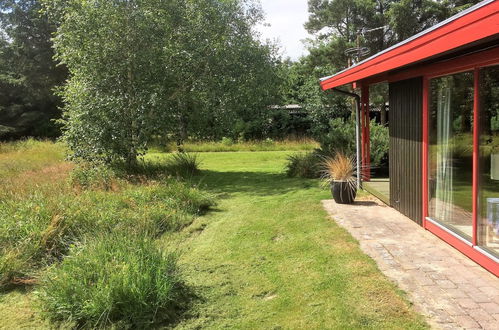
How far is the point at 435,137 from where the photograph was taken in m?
5.40

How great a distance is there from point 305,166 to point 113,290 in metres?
8.43

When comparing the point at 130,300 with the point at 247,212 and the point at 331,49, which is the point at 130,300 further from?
the point at 331,49

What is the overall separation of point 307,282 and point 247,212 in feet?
11.2

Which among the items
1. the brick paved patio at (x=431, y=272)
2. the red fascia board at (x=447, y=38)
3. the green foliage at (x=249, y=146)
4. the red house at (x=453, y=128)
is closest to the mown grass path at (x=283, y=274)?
the brick paved patio at (x=431, y=272)

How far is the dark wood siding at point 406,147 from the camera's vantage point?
19.5ft

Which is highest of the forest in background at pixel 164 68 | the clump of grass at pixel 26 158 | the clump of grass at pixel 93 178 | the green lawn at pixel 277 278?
the forest in background at pixel 164 68

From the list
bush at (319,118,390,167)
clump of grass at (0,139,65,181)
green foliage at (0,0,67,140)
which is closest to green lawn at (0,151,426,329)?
bush at (319,118,390,167)

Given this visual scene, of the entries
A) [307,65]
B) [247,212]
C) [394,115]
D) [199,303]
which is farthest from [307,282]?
[307,65]

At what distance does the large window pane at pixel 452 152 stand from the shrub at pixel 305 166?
560 cm

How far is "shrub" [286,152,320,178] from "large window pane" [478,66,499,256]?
6.76 metres

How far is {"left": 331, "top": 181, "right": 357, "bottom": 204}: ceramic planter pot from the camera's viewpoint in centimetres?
744

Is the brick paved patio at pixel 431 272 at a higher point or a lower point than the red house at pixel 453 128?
lower

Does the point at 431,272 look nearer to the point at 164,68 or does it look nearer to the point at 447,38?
the point at 447,38

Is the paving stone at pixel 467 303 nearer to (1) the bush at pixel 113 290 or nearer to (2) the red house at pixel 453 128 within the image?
(2) the red house at pixel 453 128
